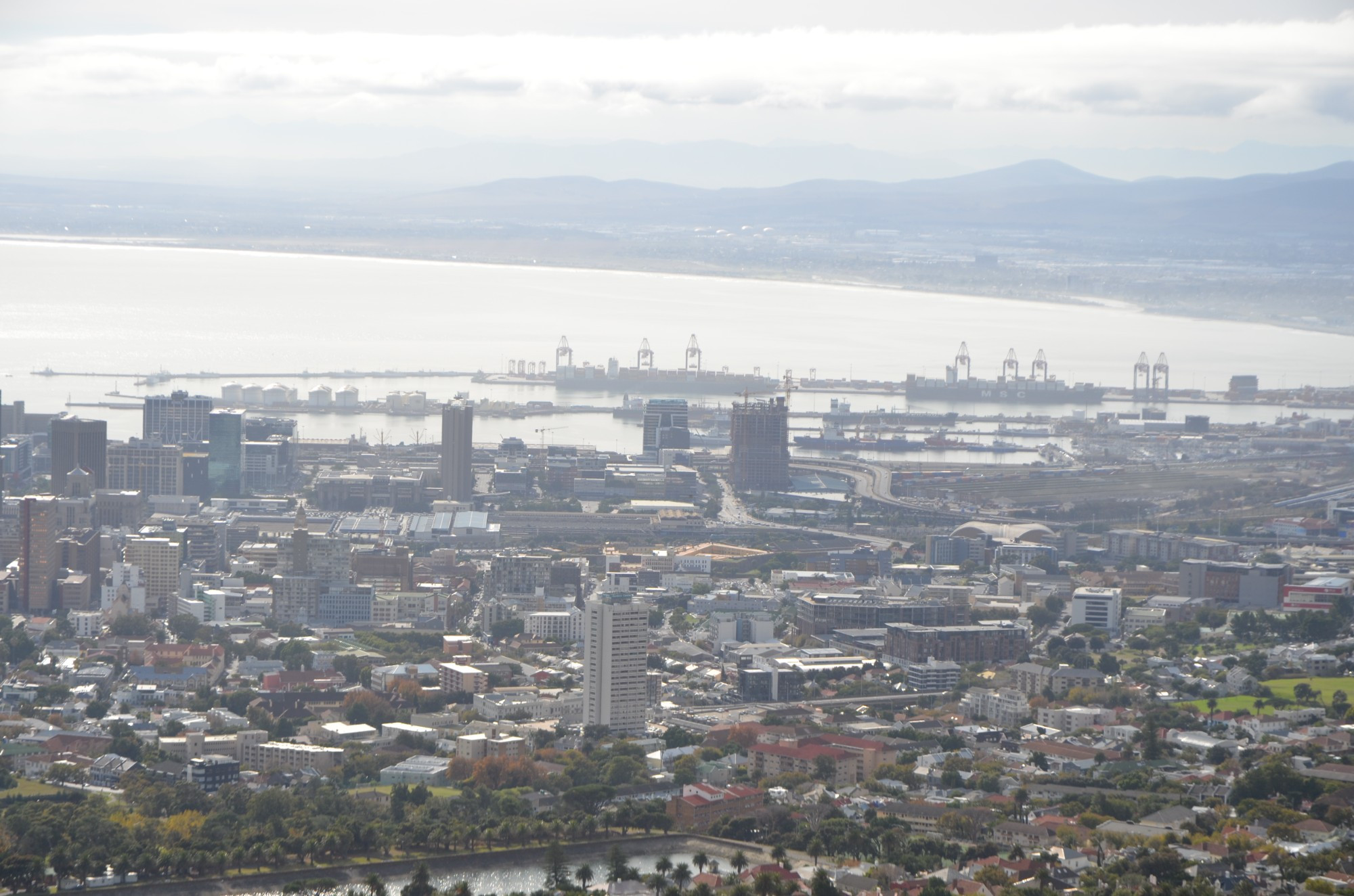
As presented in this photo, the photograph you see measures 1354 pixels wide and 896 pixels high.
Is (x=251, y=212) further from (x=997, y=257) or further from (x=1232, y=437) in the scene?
(x=1232, y=437)

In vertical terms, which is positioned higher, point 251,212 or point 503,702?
point 251,212

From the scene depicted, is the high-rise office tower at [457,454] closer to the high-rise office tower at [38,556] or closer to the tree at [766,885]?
the high-rise office tower at [38,556]

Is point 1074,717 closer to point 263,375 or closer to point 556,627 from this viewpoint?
point 556,627

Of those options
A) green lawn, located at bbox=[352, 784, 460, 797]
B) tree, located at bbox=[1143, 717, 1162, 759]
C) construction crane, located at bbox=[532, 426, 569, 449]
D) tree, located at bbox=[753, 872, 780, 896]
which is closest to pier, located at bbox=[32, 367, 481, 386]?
construction crane, located at bbox=[532, 426, 569, 449]

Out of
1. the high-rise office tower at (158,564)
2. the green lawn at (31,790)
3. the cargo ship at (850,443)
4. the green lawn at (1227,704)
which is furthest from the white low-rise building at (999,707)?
the cargo ship at (850,443)

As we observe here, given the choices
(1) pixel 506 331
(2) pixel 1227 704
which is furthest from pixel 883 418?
(2) pixel 1227 704

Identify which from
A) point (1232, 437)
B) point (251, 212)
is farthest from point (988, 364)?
point (251, 212)
